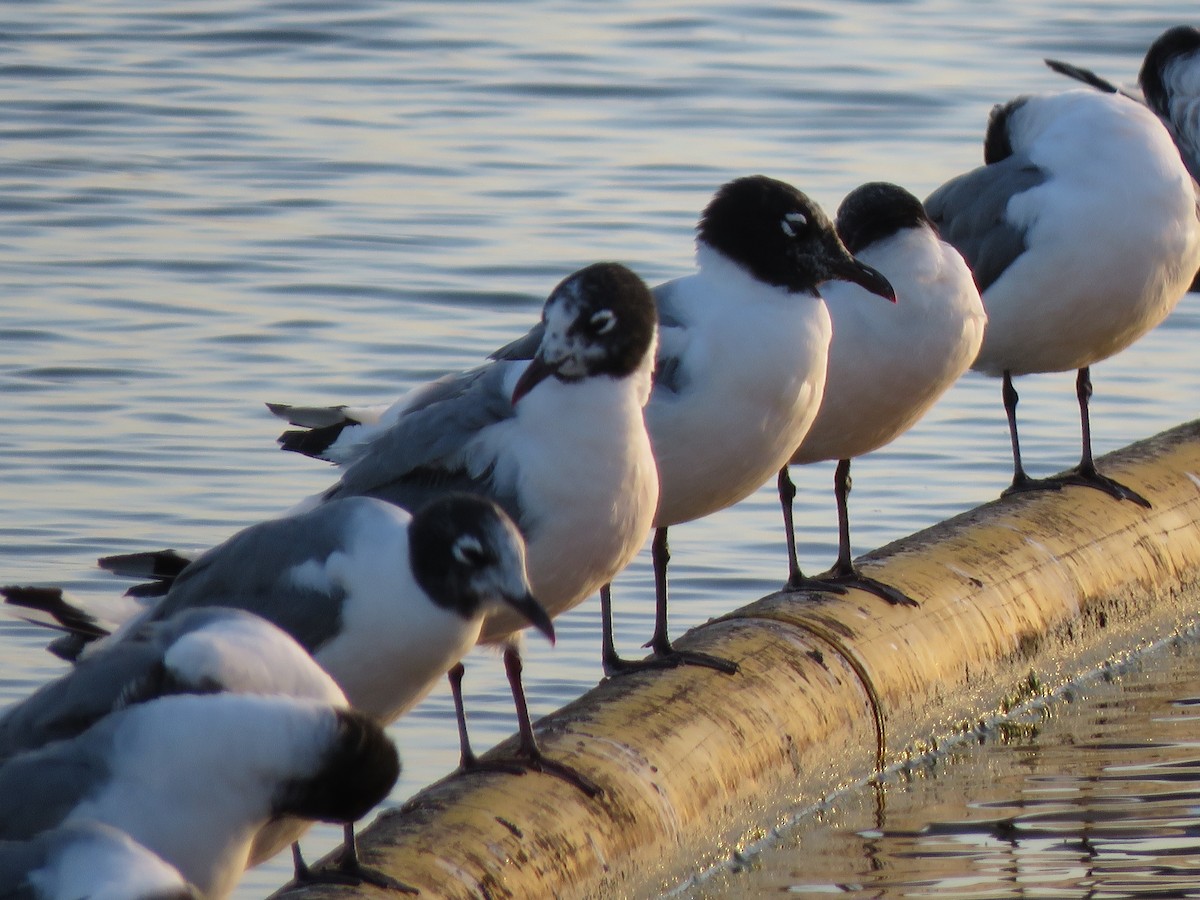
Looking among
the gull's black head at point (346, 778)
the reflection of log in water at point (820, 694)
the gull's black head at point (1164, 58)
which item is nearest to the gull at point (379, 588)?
the reflection of log in water at point (820, 694)

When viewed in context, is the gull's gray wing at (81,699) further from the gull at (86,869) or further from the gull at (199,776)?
the gull at (86,869)

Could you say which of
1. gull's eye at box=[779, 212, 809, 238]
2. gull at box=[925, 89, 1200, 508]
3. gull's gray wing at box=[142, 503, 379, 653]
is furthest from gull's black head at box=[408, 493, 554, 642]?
gull at box=[925, 89, 1200, 508]

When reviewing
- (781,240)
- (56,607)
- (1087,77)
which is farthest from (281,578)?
(1087,77)

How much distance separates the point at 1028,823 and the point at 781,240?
57.7 inches

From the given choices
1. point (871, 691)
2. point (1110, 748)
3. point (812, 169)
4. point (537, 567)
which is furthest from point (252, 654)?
point (812, 169)

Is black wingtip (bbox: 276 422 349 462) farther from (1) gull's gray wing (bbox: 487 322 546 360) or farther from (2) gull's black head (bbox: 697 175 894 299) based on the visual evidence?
(2) gull's black head (bbox: 697 175 894 299)

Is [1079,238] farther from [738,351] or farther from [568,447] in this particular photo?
[568,447]

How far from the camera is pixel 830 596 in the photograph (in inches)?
257

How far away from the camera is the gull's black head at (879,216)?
693 cm

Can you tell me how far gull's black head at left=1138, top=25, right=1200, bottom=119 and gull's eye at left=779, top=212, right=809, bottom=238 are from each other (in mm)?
3839

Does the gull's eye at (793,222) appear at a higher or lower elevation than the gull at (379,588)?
higher

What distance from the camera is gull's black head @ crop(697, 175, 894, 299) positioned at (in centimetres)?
632

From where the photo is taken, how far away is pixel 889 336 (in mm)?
6746

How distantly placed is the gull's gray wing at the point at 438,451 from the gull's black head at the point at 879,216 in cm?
132
